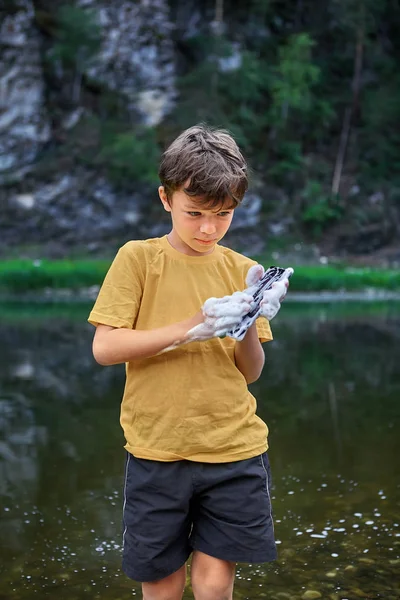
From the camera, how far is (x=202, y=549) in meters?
2.41

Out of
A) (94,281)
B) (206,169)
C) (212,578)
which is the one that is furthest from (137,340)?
(94,281)

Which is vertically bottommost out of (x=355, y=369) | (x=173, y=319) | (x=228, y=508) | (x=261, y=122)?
(x=261, y=122)

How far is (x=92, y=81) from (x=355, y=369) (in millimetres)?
26115

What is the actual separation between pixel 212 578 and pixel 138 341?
2.22 ft

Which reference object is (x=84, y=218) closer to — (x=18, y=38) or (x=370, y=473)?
(x=18, y=38)

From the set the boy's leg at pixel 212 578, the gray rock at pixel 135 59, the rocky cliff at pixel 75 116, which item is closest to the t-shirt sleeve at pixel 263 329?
the boy's leg at pixel 212 578

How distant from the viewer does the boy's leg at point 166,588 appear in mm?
2457

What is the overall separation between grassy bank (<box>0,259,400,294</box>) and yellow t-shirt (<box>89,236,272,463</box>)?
66.1 ft

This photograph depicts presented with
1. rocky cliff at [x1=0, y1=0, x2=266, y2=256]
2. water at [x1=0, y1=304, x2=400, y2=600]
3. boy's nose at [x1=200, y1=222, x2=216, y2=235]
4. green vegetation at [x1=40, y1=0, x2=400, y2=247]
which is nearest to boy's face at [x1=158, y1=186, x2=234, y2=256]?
boy's nose at [x1=200, y1=222, x2=216, y2=235]

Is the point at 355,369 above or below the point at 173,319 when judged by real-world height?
below

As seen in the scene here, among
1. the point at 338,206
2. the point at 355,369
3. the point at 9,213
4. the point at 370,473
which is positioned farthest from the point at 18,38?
the point at 370,473

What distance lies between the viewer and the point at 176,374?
7.86ft

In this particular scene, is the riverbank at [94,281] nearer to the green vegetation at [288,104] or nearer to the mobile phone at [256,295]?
the green vegetation at [288,104]

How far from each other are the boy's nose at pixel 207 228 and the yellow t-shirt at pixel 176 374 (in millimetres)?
126
